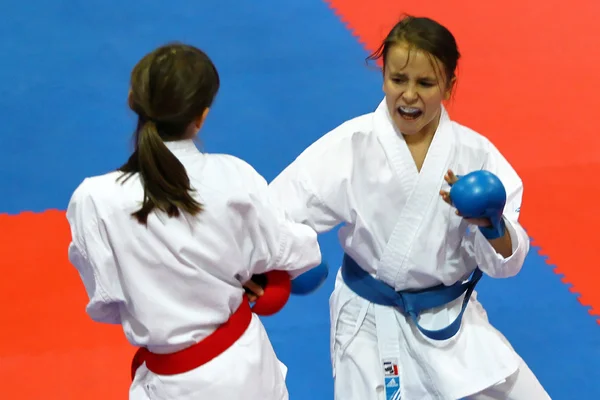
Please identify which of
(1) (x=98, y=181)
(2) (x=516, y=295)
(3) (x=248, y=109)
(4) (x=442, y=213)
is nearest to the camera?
(1) (x=98, y=181)

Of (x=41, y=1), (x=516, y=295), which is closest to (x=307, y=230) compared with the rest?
(x=516, y=295)

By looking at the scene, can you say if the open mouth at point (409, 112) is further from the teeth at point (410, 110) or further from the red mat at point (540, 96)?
the red mat at point (540, 96)

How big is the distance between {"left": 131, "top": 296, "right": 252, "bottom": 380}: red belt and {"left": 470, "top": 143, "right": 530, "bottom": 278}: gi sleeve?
0.82 m

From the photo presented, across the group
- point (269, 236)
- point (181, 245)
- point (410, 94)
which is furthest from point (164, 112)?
point (410, 94)

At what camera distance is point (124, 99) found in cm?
550

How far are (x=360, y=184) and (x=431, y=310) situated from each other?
1.67ft

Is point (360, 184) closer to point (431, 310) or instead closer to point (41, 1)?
point (431, 310)

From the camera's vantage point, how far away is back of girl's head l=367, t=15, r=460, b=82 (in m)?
2.60

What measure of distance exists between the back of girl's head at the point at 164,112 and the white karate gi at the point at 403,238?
26.0 inches

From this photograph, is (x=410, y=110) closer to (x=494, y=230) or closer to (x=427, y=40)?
(x=427, y=40)

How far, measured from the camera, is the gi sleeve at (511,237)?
2643mm

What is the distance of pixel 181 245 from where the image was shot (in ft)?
7.18

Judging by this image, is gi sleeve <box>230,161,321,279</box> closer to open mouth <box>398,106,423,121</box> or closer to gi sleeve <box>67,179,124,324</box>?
gi sleeve <box>67,179,124,324</box>

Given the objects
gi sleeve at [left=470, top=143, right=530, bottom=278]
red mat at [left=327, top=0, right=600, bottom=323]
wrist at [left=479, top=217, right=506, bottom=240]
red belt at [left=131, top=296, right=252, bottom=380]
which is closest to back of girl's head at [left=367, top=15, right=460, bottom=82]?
gi sleeve at [left=470, top=143, right=530, bottom=278]
